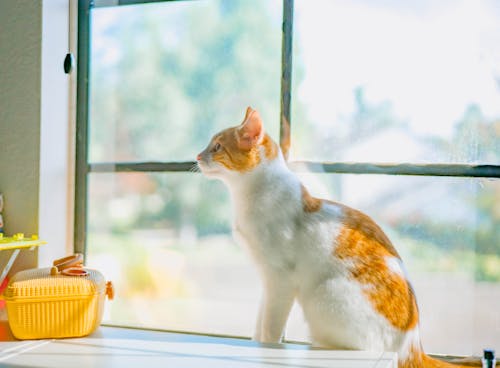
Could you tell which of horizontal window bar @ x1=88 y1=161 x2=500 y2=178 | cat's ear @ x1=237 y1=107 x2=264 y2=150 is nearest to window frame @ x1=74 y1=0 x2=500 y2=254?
horizontal window bar @ x1=88 y1=161 x2=500 y2=178

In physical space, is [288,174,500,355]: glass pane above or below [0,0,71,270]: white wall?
below

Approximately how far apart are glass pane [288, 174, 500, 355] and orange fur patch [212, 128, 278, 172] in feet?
1.11

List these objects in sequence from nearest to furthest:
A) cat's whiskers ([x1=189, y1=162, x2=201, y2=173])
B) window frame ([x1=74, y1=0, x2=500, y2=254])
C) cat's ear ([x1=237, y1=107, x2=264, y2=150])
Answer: cat's ear ([x1=237, y1=107, x2=264, y2=150]), window frame ([x1=74, y1=0, x2=500, y2=254]), cat's whiskers ([x1=189, y1=162, x2=201, y2=173])

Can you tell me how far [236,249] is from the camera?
199 centimetres

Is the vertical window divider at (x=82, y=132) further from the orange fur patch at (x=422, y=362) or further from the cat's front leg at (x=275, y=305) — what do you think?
the orange fur patch at (x=422, y=362)

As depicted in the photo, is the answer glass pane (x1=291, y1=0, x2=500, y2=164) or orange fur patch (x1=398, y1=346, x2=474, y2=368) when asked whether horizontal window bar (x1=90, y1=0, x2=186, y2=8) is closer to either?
glass pane (x1=291, y1=0, x2=500, y2=164)

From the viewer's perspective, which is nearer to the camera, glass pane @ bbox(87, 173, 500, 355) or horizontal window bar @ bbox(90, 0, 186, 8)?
glass pane @ bbox(87, 173, 500, 355)

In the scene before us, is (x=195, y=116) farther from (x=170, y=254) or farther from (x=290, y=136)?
(x=170, y=254)

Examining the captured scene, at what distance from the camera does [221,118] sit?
78.6 inches

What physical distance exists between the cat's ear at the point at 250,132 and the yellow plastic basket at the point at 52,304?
1.98 feet

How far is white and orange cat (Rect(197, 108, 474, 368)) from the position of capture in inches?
61.4

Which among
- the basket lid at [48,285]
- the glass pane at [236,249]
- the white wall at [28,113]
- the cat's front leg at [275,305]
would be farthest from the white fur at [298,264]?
the white wall at [28,113]

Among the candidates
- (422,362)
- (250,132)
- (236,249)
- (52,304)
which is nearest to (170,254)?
(236,249)

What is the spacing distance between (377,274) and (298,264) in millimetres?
217
